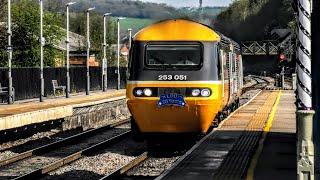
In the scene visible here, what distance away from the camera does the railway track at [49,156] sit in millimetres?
15430

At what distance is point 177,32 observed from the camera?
1630 cm

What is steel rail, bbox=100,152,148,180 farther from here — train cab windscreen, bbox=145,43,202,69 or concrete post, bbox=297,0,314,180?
concrete post, bbox=297,0,314,180

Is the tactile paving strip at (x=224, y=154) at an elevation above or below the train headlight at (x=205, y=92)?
below

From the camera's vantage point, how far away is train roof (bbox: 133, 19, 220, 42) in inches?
640

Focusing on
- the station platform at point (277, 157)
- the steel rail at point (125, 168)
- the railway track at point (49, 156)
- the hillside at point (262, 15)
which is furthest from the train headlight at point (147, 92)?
the hillside at point (262, 15)

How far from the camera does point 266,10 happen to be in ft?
273

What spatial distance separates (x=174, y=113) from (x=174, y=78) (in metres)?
0.80

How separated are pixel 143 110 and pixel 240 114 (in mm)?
8154

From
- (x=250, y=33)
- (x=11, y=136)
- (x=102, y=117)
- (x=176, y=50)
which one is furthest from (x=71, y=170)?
(x=250, y=33)

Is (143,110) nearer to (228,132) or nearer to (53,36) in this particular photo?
(228,132)

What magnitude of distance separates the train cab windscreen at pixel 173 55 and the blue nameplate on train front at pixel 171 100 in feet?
2.58

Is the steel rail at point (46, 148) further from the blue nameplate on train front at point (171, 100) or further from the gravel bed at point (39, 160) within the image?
the blue nameplate on train front at point (171, 100)

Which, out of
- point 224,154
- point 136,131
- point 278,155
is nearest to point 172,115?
point 136,131

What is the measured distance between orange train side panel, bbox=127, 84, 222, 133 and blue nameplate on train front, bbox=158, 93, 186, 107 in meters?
0.08
